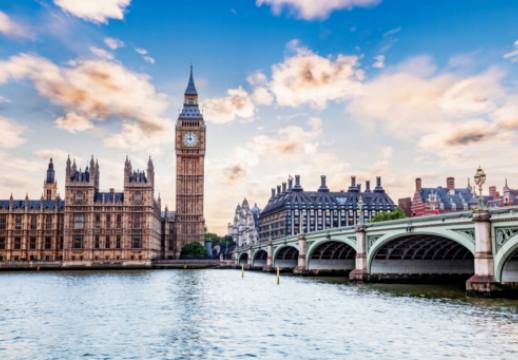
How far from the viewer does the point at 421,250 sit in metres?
62.2

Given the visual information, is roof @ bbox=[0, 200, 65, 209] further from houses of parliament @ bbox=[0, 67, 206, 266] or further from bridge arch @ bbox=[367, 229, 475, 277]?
bridge arch @ bbox=[367, 229, 475, 277]

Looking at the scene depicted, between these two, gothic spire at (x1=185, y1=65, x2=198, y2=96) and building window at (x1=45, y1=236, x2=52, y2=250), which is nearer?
building window at (x1=45, y1=236, x2=52, y2=250)

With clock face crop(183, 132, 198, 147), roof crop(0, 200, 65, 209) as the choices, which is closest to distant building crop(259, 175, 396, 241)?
clock face crop(183, 132, 198, 147)

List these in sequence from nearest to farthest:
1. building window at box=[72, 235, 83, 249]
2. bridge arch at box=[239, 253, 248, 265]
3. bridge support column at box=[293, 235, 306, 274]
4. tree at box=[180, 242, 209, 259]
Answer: bridge support column at box=[293, 235, 306, 274]
building window at box=[72, 235, 83, 249]
bridge arch at box=[239, 253, 248, 265]
tree at box=[180, 242, 209, 259]

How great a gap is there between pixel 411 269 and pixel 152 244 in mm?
87182

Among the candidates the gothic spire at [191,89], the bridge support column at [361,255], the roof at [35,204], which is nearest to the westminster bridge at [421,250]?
the bridge support column at [361,255]

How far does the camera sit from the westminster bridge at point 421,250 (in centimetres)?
3784

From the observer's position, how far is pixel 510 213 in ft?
121

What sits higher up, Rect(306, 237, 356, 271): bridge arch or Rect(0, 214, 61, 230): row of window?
Rect(0, 214, 61, 230): row of window

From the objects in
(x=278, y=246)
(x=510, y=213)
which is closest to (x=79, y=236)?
(x=278, y=246)

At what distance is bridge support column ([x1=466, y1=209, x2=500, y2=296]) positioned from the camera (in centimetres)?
3784

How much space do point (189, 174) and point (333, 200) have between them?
41660 mm

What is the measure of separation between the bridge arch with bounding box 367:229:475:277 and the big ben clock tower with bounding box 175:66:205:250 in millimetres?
103124

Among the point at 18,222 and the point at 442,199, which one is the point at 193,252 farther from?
the point at 442,199
